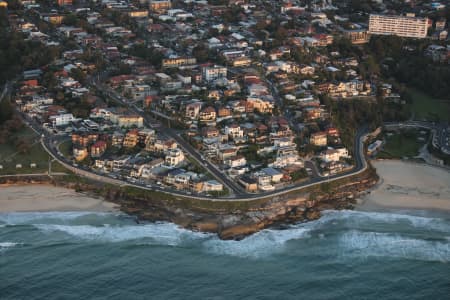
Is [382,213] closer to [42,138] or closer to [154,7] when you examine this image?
[42,138]

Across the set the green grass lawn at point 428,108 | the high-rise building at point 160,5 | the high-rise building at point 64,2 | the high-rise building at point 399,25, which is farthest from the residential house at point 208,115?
the high-rise building at point 64,2

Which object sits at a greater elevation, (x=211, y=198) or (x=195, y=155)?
(x=195, y=155)

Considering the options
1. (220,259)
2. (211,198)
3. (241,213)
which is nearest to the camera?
(220,259)

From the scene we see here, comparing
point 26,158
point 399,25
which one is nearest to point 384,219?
point 26,158

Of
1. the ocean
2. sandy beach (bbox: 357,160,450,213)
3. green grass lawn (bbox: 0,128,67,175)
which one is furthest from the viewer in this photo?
green grass lawn (bbox: 0,128,67,175)

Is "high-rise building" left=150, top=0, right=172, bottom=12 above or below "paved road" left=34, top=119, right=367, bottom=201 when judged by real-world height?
above

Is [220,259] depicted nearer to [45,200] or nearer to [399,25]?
[45,200]

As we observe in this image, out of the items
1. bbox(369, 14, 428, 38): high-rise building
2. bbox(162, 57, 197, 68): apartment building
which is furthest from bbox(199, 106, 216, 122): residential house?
bbox(369, 14, 428, 38): high-rise building

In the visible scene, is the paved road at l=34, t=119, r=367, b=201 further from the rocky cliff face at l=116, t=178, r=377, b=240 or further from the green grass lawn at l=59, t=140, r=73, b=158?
the rocky cliff face at l=116, t=178, r=377, b=240
